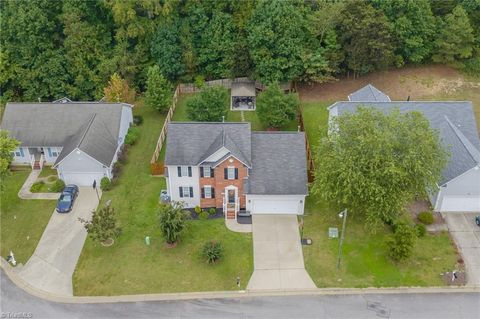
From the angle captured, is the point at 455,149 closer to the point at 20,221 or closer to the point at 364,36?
the point at 364,36

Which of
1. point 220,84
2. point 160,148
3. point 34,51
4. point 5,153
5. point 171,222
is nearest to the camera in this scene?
point 171,222

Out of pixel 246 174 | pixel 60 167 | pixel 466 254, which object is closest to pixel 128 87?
pixel 60 167

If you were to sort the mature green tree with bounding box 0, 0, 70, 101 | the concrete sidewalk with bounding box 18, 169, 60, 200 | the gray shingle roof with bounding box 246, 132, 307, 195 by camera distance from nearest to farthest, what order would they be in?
the gray shingle roof with bounding box 246, 132, 307, 195
the concrete sidewalk with bounding box 18, 169, 60, 200
the mature green tree with bounding box 0, 0, 70, 101

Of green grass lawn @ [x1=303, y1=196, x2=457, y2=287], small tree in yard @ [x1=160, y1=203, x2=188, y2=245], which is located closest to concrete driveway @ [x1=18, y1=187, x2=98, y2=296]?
small tree in yard @ [x1=160, y1=203, x2=188, y2=245]

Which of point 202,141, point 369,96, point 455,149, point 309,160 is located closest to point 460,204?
point 455,149

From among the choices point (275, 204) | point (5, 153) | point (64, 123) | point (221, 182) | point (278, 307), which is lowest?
point (278, 307)

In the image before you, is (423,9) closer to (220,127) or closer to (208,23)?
(208,23)

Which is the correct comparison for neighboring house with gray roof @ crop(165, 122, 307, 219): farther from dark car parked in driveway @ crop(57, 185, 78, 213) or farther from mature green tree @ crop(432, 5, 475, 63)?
mature green tree @ crop(432, 5, 475, 63)
